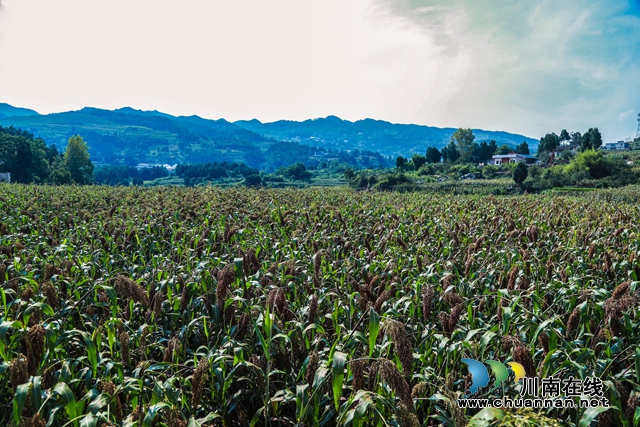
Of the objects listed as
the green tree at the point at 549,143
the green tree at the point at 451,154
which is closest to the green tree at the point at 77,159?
the green tree at the point at 451,154

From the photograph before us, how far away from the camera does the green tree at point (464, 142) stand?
140125 mm

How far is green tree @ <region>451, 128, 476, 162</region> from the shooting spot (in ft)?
460

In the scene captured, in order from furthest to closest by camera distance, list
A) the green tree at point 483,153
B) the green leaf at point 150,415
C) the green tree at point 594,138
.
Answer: the green tree at point 483,153 → the green tree at point 594,138 → the green leaf at point 150,415

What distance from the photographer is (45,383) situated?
264cm

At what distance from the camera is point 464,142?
470ft

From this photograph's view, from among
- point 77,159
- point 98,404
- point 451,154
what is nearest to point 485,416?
point 98,404

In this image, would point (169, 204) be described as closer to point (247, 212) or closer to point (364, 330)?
point (247, 212)

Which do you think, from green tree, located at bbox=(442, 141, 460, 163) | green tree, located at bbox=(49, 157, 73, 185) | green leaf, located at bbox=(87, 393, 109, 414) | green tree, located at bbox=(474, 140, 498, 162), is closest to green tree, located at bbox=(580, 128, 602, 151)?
green tree, located at bbox=(474, 140, 498, 162)

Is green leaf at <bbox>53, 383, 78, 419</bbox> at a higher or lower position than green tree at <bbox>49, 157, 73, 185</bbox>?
higher

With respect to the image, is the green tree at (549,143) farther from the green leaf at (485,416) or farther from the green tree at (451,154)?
the green leaf at (485,416)

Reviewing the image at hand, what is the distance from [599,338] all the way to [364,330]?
1.93m

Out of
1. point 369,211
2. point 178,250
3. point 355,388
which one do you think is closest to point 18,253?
point 178,250

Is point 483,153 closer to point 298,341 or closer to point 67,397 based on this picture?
point 298,341

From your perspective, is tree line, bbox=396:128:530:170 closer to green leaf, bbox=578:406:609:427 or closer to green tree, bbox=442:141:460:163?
green tree, bbox=442:141:460:163
